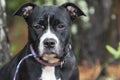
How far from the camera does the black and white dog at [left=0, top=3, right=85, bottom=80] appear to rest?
22.7 feet

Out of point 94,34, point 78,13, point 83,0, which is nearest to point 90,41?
point 94,34

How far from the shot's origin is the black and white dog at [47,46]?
692 cm

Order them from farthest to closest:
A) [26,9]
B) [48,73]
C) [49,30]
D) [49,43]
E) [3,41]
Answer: [3,41]
[26,9]
[48,73]
[49,30]
[49,43]

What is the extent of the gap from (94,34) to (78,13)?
5.54 metres

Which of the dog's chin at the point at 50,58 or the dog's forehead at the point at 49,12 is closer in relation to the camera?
the dog's chin at the point at 50,58

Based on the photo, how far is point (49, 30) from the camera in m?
6.93

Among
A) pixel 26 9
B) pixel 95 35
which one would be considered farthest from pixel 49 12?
pixel 95 35

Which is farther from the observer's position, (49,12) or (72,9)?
(72,9)

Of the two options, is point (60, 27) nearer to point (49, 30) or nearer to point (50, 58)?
point (49, 30)

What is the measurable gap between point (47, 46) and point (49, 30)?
0.68ft

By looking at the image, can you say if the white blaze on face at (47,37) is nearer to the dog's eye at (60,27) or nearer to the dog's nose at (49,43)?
the dog's nose at (49,43)

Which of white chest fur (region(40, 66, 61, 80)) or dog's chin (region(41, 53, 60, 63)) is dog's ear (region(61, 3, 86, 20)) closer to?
dog's chin (region(41, 53, 60, 63))

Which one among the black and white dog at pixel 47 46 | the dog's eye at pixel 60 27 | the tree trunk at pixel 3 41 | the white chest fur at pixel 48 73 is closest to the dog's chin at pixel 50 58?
the black and white dog at pixel 47 46

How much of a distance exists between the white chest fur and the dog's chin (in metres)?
0.10
